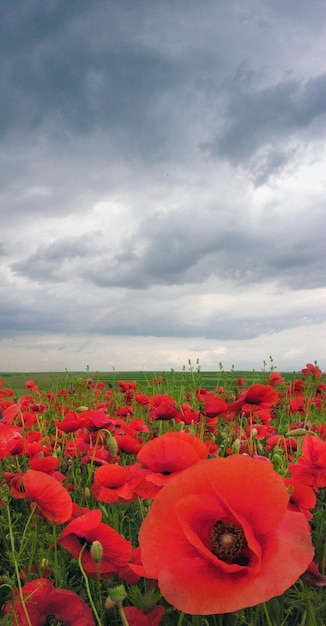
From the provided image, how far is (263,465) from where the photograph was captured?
1031 millimetres

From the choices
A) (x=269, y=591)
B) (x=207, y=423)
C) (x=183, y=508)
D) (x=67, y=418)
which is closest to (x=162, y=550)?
(x=183, y=508)

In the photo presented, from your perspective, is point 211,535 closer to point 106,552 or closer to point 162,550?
point 162,550

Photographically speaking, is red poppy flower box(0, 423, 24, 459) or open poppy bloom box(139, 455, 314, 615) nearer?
open poppy bloom box(139, 455, 314, 615)

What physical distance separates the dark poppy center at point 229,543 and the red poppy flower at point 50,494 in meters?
0.58

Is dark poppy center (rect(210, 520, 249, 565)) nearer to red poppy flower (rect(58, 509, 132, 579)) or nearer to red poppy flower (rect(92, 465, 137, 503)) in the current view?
red poppy flower (rect(58, 509, 132, 579))

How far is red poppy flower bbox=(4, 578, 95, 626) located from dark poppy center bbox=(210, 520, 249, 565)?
0.62m

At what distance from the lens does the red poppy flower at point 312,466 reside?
1.80 m

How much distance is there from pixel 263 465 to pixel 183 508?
0.18m

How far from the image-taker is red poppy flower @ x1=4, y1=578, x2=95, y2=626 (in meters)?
1.51

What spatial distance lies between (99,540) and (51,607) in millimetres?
298

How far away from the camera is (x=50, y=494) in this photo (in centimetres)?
155

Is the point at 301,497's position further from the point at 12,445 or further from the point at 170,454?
the point at 12,445

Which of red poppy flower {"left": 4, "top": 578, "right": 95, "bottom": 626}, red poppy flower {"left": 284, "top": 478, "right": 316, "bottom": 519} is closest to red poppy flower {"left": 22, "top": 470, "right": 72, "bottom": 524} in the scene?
red poppy flower {"left": 4, "top": 578, "right": 95, "bottom": 626}

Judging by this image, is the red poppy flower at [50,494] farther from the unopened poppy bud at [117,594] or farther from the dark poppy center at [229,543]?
the dark poppy center at [229,543]
